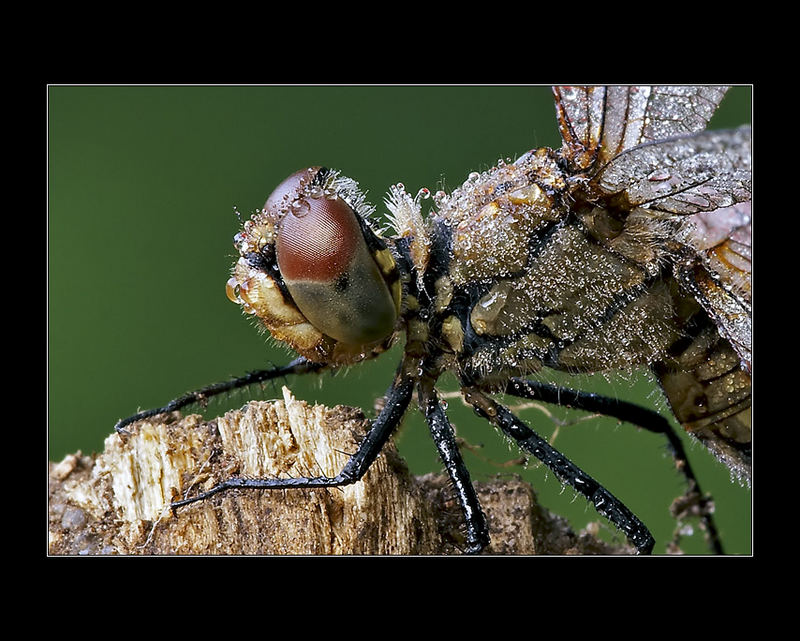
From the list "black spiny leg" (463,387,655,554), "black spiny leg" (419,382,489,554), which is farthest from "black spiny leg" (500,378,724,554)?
"black spiny leg" (419,382,489,554)

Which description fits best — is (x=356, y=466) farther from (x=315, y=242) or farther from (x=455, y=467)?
(x=315, y=242)

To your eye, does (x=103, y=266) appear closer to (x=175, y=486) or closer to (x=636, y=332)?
(x=175, y=486)

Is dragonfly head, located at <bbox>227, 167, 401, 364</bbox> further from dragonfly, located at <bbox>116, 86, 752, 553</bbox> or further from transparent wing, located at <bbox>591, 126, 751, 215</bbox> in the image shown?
transparent wing, located at <bbox>591, 126, 751, 215</bbox>

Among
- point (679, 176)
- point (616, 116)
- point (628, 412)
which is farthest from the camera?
point (628, 412)

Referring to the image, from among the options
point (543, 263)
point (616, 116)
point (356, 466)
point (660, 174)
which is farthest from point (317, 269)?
point (616, 116)

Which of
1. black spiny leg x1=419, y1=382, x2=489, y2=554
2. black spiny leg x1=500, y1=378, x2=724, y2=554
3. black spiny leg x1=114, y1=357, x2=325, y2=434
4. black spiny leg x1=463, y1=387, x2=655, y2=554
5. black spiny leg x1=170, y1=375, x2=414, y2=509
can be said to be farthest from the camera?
black spiny leg x1=500, y1=378, x2=724, y2=554

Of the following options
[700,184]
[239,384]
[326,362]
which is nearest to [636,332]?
[700,184]

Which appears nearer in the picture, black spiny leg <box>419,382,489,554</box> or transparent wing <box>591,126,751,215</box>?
transparent wing <box>591,126,751,215</box>
